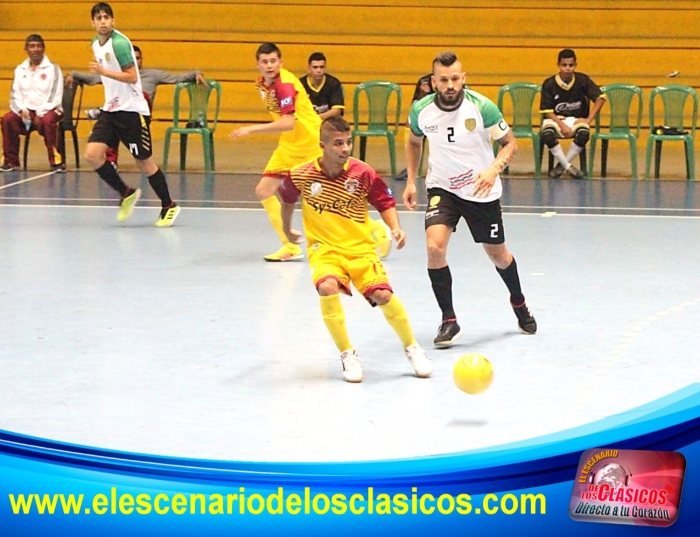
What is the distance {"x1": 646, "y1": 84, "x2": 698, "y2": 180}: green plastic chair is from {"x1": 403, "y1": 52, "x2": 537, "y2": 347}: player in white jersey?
8312 millimetres

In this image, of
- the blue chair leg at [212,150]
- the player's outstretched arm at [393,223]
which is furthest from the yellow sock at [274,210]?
the blue chair leg at [212,150]

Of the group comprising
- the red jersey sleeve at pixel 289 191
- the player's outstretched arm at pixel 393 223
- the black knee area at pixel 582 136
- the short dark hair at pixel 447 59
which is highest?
the short dark hair at pixel 447 59

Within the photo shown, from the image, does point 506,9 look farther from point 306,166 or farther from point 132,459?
point 132,459

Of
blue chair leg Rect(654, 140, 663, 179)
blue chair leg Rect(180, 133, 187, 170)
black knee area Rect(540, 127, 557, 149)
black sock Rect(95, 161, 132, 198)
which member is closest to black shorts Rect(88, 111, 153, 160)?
black sock Rect(95, 161, 132, 198)

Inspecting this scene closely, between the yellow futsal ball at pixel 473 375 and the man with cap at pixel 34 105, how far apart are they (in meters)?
10.8

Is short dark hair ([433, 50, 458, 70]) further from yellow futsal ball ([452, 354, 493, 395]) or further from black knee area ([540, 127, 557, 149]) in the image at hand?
black knee area ([540, 127, 557, 149])

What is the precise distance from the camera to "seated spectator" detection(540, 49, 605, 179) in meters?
14.6

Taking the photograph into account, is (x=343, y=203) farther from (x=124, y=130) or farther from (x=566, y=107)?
(x=566, y=107)

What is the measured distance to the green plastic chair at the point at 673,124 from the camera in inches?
570

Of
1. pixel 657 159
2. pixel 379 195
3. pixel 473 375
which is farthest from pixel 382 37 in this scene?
pixel 473 375

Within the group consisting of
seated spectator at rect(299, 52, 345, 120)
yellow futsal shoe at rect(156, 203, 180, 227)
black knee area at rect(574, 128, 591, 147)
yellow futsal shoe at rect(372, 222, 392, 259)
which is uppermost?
seated spectator at rect(299, 52, 345, 120)

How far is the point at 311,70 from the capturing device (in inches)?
571

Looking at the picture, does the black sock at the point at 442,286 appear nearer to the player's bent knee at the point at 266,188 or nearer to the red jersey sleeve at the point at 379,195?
the red jersey sleeve at the point at 379,195

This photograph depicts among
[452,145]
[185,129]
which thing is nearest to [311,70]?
[185,129]
